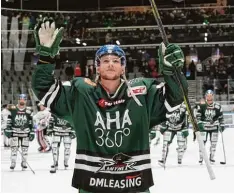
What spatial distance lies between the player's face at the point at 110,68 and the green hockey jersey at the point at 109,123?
0.26 feet

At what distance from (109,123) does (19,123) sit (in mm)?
5747

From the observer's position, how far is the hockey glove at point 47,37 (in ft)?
8.44

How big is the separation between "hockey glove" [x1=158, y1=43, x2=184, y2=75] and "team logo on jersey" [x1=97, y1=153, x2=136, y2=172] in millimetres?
461

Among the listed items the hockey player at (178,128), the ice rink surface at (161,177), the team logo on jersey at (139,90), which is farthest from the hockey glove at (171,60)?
the hockey player at (178,128)

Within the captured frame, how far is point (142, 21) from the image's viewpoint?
2062 centimetres

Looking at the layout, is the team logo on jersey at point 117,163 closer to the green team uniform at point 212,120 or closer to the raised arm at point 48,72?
the raised arm at point 48,72

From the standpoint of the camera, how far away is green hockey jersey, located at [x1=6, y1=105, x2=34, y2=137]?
812cm

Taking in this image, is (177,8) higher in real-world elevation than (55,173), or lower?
higher

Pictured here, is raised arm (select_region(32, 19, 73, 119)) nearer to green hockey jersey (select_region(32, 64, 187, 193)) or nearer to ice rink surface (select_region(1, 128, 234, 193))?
green hockey jersey (select_region(32, 64, 187, 193))

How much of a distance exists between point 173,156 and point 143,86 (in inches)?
287

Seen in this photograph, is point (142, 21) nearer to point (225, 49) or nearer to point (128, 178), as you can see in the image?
point (225, 49)

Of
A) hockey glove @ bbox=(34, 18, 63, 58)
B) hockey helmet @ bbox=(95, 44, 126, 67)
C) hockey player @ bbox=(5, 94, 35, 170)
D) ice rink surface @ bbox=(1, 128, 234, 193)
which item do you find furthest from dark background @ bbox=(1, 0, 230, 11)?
hockey glove @ bbox=(34, 18, 63, 58)

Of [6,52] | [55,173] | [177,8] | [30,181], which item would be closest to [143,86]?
[30,181]

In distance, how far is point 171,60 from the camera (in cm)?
251
